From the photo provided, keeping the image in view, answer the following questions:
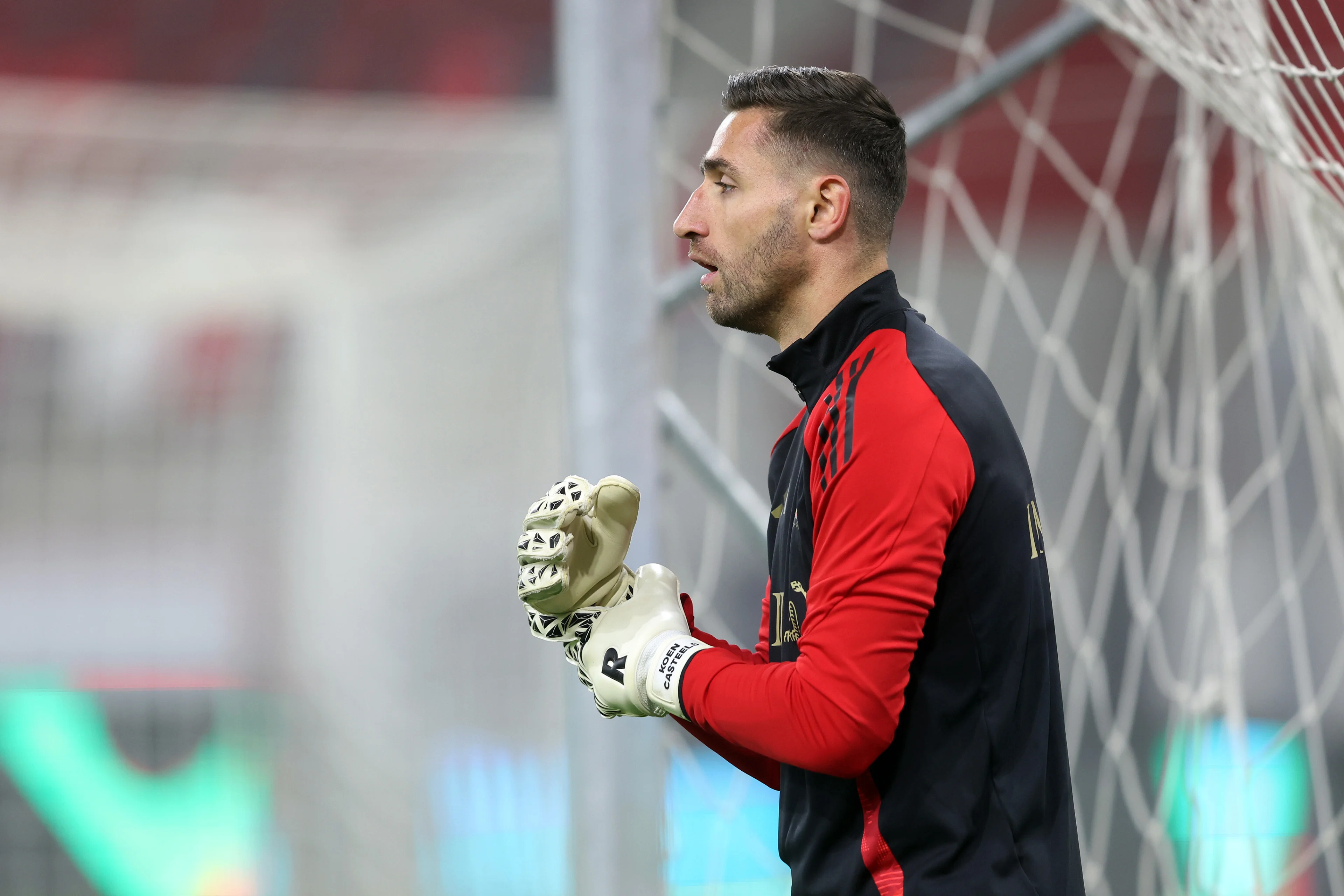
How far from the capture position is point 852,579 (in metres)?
0.69

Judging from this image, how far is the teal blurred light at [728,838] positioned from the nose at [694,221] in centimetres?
158

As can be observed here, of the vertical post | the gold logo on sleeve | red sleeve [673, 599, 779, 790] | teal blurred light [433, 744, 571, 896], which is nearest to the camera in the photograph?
the gold logo on sleeve

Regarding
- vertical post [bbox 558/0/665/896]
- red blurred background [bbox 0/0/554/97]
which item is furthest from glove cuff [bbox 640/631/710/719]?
red blurred background [bbox 0/0/554/97]

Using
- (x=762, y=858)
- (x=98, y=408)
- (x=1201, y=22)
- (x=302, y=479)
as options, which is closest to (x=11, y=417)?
(x=98, y=408)

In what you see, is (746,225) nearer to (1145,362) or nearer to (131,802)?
(1145,362)

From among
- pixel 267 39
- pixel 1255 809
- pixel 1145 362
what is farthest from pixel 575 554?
pixel 267 39

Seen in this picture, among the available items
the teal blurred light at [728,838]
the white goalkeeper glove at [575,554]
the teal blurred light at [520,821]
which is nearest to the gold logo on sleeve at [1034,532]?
the white goalkeeper glove at [575,554]

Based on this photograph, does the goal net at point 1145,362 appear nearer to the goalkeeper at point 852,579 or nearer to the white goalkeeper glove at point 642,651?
the goalkeeper at point 852,579

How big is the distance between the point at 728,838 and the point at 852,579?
200 cm

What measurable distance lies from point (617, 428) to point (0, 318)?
5254 millimetres

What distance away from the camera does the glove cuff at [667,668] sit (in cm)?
79

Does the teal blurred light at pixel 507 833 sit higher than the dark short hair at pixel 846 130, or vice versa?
the dark short hair at pixel 846 130

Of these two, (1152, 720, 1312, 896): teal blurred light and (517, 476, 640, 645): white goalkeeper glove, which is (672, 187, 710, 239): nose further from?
(1152, 720, 1312, 896): teal blurred light

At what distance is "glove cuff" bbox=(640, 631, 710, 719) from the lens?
0.79 m
